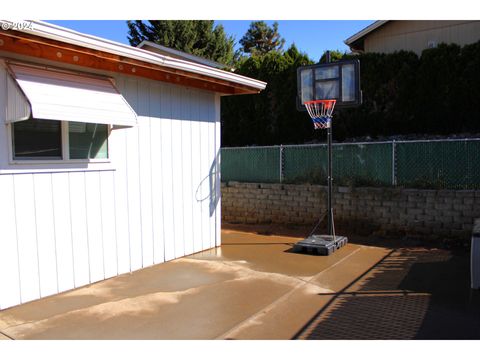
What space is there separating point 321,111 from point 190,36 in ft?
60.7

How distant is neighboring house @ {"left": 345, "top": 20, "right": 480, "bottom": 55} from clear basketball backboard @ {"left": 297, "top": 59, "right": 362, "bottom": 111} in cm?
854

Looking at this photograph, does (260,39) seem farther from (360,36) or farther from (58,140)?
(58,140)

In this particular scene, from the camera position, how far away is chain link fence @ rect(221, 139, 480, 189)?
8.16 metres

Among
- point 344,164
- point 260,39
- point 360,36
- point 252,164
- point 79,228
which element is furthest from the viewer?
point 260,39

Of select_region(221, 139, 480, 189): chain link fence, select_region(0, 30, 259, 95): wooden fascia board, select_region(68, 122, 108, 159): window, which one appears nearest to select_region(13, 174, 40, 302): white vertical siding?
select_region(68, 122, 108, 159): window

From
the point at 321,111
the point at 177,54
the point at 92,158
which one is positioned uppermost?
the point at 177,54

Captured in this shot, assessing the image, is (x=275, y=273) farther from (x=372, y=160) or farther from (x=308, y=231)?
(x=372, y=160)

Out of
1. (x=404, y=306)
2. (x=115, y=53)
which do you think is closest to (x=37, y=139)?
(x=115, y=53)

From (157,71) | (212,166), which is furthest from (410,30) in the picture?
(157,71)

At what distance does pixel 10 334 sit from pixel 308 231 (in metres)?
6.53

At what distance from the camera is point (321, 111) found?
785cm

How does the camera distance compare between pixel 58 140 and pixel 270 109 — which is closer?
pixel 58 140

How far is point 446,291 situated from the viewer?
5176mm

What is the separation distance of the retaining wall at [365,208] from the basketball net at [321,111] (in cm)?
201
